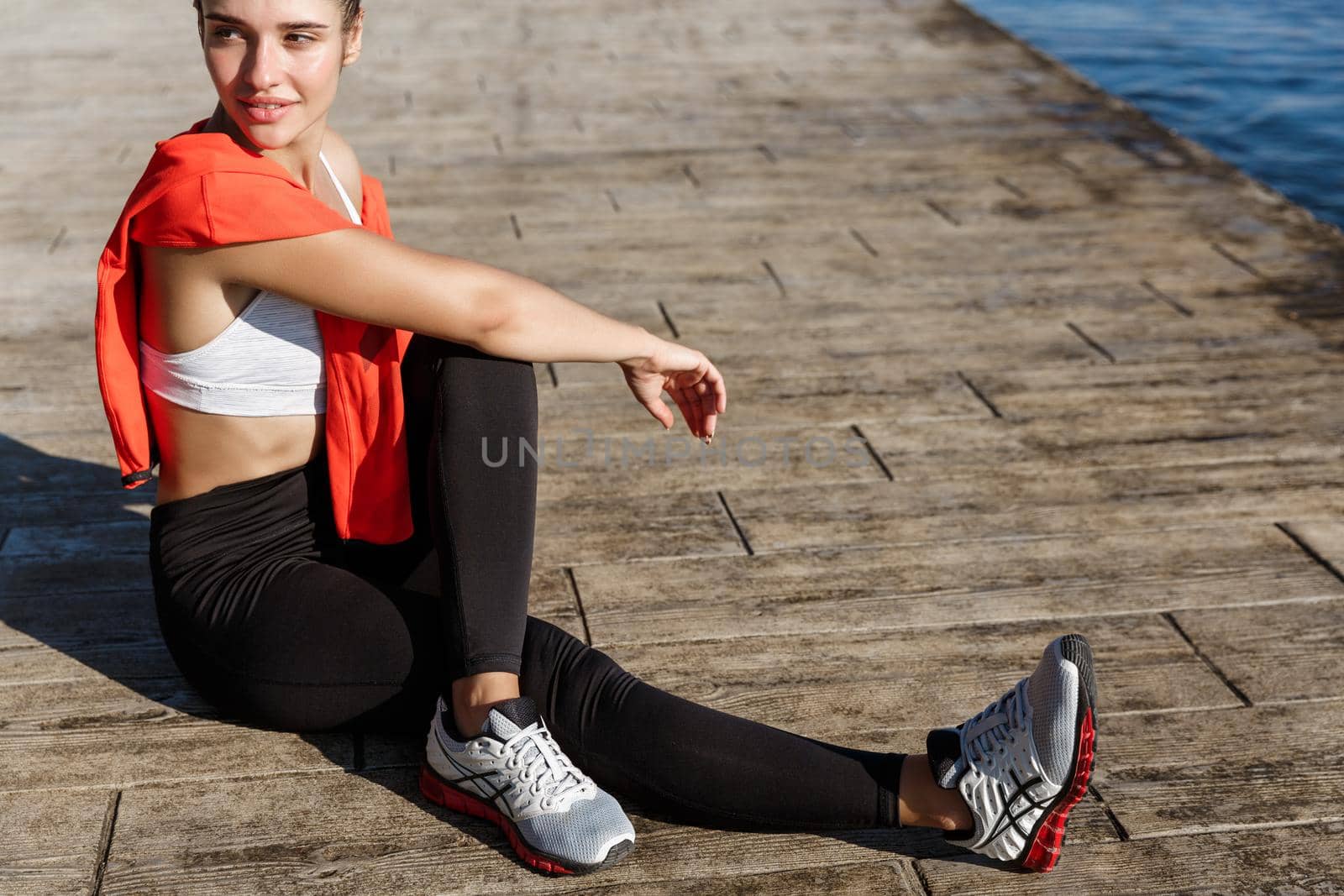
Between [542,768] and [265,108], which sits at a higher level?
[265,108]

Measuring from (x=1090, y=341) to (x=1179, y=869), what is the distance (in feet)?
5.79

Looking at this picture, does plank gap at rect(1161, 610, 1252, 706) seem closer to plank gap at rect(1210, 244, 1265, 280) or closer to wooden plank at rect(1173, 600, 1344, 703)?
wooden plank at rect(1173, 600, 1344, 703)

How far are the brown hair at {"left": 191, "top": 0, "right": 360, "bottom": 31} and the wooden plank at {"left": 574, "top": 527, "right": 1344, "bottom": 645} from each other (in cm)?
91

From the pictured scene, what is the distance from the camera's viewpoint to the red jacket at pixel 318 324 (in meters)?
1.53

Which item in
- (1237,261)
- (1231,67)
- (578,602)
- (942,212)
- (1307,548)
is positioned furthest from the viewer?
(1231,67)

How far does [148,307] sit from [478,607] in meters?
0.53

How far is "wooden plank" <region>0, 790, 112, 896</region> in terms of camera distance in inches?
60.7

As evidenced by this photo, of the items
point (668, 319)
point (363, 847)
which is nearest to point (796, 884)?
point (363, 847)

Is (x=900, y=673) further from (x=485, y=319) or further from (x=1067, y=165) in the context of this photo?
(x=1067, y=165)

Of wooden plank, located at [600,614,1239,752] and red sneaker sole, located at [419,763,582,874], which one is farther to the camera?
wooden plank, located at [600,614,1239,752]

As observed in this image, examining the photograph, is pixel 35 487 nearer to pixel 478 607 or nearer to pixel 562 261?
pixel 478 607

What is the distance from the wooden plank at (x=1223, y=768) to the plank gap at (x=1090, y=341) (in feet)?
4.26

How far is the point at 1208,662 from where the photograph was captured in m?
1.98

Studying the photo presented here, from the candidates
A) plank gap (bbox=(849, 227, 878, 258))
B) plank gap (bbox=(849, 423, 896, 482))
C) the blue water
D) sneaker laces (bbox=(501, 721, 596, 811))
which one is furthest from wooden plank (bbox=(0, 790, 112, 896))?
the blue water
